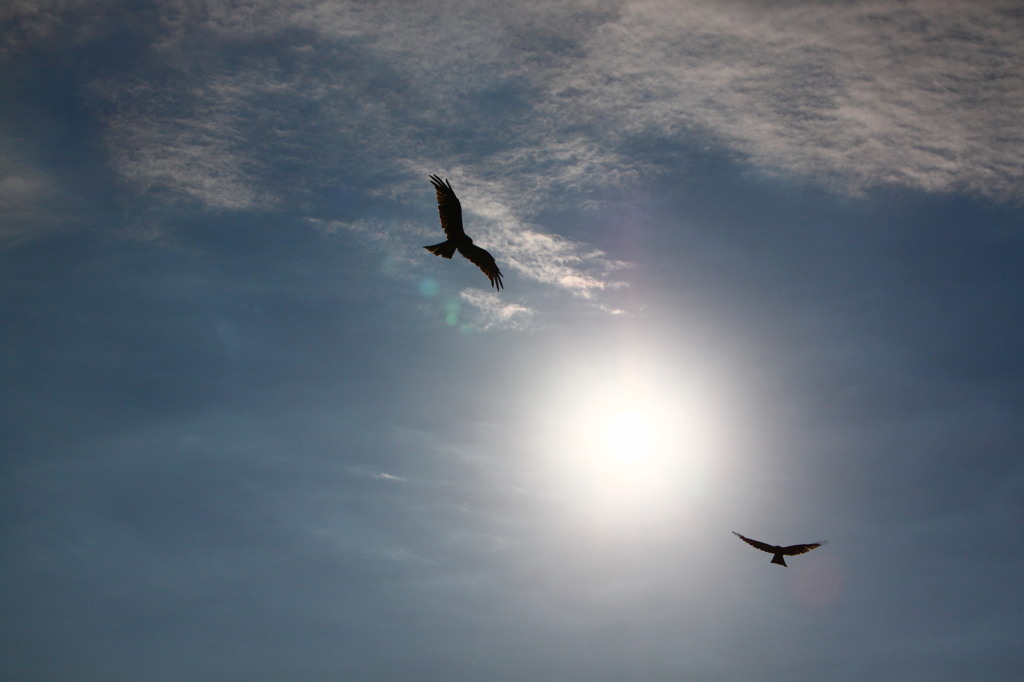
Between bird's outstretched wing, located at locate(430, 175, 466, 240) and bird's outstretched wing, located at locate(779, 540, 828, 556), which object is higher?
bird's outstretched wing, located at locate(430, 175, 466, 240)

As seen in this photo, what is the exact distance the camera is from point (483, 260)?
125ft

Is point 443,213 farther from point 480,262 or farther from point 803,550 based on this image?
point 803,550

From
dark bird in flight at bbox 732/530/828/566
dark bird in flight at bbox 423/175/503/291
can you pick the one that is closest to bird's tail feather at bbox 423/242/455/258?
dark bird in flight at bbox 423/175/503/291

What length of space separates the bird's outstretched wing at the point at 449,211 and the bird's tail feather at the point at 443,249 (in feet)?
1.28

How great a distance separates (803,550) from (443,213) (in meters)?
24.3

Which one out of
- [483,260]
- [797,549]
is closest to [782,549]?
[797,549]

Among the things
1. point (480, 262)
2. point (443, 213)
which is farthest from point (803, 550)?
point (443, 213)

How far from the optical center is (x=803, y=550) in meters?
42.1

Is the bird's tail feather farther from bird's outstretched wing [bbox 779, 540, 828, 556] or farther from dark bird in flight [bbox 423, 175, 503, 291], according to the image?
bird's outstretched wing [bbox 779, 540, 828, 556]

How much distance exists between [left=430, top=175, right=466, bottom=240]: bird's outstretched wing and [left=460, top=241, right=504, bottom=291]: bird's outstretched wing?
100 cm

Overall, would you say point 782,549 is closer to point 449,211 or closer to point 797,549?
point 797,549

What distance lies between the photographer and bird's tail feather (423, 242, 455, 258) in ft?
120

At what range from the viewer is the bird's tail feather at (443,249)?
36.5 m

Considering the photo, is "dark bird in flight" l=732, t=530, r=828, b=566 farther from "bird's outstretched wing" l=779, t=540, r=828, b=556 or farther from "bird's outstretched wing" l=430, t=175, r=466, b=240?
"bird's outstretched wing" l=430, t=175, r=466, b=240
